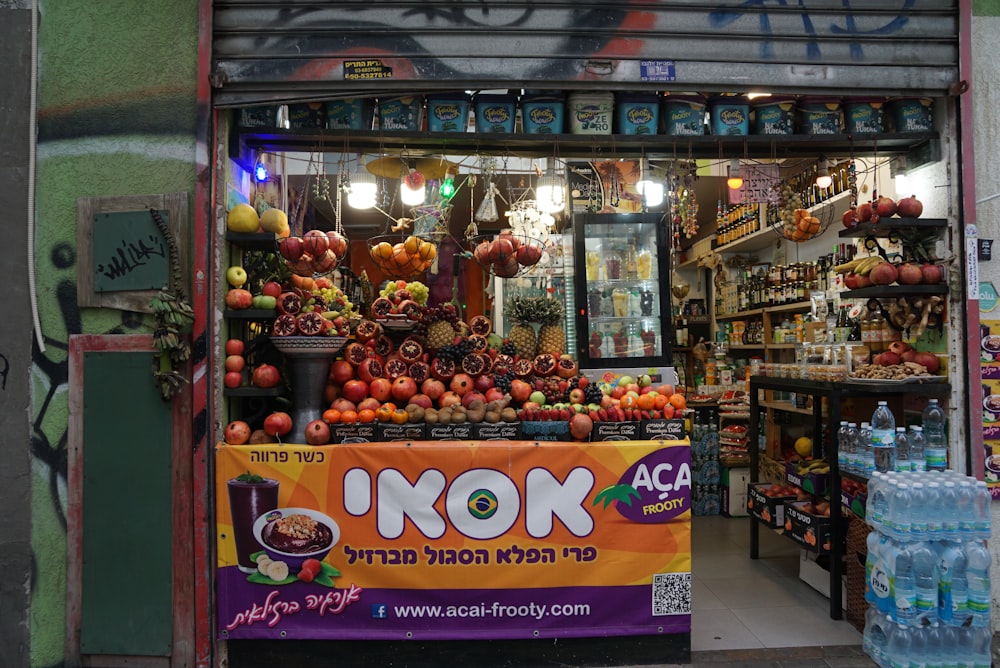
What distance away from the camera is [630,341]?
15.5 ft

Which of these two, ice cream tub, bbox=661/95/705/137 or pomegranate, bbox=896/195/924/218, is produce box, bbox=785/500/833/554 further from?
ice cream tub, bbox=661/95/705/137

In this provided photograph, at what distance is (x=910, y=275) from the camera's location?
400 cm

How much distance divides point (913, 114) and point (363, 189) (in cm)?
376

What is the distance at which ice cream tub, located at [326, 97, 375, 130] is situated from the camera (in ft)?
13.0

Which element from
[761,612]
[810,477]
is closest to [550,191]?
[810,477]

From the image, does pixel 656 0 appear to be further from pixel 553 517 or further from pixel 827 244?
pixel 827 244

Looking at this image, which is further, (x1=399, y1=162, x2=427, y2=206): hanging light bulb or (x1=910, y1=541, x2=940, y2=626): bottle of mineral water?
(x1=399, y1=162, x2=427, y2=206): hanging light bulb

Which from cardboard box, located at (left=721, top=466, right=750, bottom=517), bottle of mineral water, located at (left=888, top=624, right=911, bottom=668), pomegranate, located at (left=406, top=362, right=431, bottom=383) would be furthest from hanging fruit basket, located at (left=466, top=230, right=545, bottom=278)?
cardboard box, located at (left=721, top=466, right=750, bottom=517)

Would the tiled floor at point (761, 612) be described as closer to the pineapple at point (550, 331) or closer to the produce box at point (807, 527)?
the produce box at point (807, 527)

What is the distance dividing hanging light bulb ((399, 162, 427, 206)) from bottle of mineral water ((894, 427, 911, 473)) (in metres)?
3.51

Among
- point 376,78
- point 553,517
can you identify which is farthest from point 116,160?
point 553,517

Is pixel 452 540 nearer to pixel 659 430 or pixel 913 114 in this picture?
pixel 659 430

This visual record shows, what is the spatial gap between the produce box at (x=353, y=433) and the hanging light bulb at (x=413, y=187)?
70.5 inches

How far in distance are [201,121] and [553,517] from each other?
310 cm
